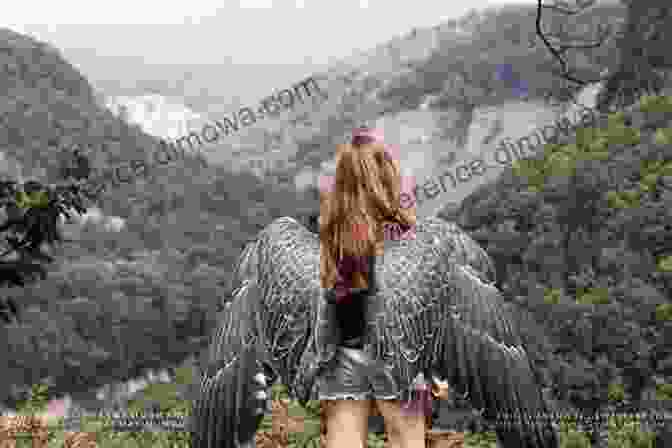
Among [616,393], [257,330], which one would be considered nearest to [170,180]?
[616,393]

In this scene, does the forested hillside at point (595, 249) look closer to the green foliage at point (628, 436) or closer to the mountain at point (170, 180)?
the mountain at point (170, 180)

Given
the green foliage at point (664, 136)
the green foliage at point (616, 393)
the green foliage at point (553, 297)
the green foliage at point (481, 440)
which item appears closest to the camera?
the green foliage at point (481, 440)

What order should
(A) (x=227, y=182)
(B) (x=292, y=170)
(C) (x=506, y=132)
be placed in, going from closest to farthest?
1. (C) (x=506, y=132)
2. (A) (x=227, y=182)
3. (B) (x=292, y=170)

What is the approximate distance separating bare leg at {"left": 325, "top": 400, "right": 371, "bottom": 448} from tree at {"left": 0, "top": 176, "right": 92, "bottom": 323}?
1.89 metres

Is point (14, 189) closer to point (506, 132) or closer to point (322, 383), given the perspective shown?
point (322, 383)

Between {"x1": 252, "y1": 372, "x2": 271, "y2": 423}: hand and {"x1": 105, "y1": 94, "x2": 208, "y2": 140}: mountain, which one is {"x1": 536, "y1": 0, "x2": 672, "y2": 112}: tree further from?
{"x1": 105, "y1": 94, "x2": 208, "y2": 140}: mountain

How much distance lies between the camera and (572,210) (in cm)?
1258

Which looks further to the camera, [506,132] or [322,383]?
[506,132]

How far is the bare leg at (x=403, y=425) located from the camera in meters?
1.81

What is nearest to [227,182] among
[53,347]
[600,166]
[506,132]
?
[506,132]

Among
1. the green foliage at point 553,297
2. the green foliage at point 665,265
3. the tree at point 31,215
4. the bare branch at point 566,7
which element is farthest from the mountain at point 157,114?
the bare branch at point 566,7

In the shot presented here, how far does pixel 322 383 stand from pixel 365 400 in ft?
0.41

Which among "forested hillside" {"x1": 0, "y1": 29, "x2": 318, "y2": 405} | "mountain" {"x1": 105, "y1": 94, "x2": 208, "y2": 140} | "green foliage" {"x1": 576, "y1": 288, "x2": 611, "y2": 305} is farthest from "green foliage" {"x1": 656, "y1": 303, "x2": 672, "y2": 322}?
"mountain" {"x1": 105, "y1": 94, "x2": 208, "y2": 140}

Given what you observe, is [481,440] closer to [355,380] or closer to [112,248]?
[355,380]
